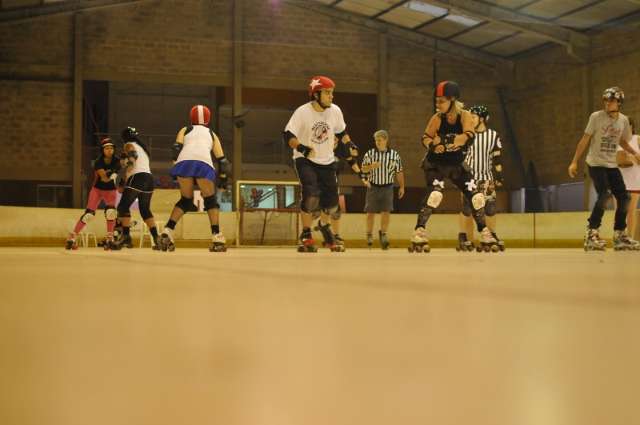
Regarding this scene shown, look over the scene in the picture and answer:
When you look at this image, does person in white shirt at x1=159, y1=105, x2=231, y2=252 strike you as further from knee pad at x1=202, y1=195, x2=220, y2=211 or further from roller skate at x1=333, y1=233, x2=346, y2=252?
roller skate at x1=333, y1=233, x2=346, y2=252

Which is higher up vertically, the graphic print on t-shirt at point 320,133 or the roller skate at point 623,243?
the graphic print on t-shirt at point 320,133

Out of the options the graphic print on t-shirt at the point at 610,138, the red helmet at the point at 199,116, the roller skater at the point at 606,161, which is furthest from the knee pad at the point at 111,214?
the graphic print on t-shirt at the point at 610,138

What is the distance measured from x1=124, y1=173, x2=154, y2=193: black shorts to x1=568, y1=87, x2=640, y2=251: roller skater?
13.8ft

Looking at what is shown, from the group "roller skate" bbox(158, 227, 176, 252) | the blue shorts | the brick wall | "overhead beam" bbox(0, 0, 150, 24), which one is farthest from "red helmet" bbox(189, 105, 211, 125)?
"overhead beam" bbox(0, 0, 150, 24)

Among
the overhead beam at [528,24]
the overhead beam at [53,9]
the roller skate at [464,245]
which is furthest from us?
the overhead beam at [53,9]

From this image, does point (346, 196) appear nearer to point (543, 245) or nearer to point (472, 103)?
point (472, 103)

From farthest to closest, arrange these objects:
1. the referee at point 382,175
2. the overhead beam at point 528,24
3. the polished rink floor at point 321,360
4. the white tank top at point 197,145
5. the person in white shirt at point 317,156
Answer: the overhead beam at point 528,24, the referee at point 382,175, the white tank top at point 197,145, the person in white shirt at point 317,156, the polished rink floor at point 321,360

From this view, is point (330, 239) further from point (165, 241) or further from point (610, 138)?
point (610, 138)

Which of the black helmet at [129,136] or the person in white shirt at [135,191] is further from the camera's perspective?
the black helmet at [129,136]

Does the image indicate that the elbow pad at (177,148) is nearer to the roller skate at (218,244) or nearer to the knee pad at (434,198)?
the roller skate at (218,244)

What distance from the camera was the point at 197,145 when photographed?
24.3 feet

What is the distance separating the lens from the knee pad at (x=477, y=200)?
6695 millimetres

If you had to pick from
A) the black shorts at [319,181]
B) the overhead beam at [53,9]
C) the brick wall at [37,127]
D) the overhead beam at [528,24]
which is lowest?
the black shorts at [319,181]

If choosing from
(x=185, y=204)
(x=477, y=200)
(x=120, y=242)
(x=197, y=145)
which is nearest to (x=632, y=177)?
(x=477, y=200)
